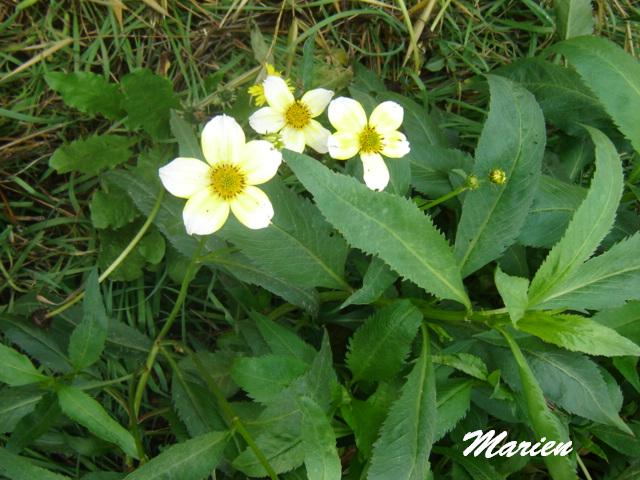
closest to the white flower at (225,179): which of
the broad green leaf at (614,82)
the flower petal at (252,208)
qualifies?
the flower petal at (252,208)

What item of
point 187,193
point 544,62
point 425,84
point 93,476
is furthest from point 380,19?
point 93,476

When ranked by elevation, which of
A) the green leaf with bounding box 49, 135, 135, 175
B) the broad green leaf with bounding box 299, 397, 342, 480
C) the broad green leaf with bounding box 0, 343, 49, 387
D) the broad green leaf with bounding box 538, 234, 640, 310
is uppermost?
the green leaf with bounding box 49, 135, 135, 175

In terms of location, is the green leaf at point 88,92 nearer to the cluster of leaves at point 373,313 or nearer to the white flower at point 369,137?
the cluster of leaves at point 373,313

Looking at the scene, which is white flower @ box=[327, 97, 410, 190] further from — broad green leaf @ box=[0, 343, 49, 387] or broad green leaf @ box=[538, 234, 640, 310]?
broad green leaf @ box=[0, 343, 49, 387]

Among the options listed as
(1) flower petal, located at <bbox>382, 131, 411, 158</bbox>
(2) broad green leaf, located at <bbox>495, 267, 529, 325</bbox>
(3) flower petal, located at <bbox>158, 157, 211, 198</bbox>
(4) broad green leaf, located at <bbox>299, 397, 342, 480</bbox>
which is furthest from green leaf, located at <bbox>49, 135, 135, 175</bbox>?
(2) broad green leaf, located at <bbox>495, 267, 529, 325</bbox>

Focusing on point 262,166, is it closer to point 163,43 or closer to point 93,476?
point 163,43
